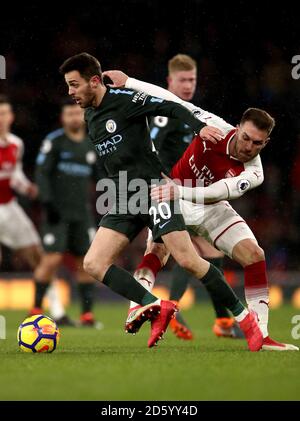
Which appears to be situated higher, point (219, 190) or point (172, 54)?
point (172, 54)

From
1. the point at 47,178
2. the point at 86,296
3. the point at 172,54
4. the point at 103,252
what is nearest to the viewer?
the point at 103,252

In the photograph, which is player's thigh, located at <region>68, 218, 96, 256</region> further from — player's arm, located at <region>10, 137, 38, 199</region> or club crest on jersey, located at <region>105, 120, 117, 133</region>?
club crest on jersey, located at <region>105, 120, 117, 133</region>

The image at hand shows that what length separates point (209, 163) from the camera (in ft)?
21.0

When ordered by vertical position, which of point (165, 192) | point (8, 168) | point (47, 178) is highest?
point (8, 168)

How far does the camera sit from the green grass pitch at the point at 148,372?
4.13m

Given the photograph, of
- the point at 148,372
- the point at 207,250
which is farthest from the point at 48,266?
the point at 148,372

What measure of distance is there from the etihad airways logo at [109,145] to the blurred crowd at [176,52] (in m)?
6.71

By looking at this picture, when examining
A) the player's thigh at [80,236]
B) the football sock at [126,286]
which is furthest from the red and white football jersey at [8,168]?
the football sock at [126,286]

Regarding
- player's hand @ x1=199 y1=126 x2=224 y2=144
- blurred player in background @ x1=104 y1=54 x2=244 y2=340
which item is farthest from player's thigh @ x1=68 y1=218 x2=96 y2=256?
player's hand @ x1=199 y1=126 x2=224 y2=144

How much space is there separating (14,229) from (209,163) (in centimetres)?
458

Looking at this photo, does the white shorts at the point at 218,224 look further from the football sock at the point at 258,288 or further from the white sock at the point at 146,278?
the white sock at the point at 146,278

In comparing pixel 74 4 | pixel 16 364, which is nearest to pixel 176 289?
pixel 16 364

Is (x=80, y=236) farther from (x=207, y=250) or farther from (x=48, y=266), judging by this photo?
(x=207, y=250)

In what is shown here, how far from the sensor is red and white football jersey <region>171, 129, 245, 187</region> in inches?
246
